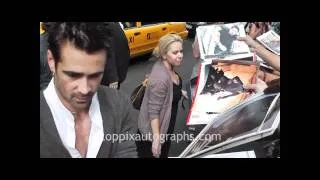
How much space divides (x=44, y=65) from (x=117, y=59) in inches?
31.8

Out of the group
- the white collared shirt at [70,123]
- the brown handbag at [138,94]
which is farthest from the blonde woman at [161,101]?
the white collared shirt at [70,123]

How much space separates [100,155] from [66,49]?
1252 mm

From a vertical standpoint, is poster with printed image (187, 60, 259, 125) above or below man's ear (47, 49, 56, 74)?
below

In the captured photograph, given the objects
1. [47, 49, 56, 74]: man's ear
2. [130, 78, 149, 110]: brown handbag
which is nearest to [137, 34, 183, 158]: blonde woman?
[130, 78, 149, 110]: brown handbag

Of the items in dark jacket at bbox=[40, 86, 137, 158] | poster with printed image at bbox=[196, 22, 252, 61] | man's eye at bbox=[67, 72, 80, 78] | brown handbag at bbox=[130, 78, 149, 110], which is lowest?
dark jacket at bbox=[40, 86, 137, 158]

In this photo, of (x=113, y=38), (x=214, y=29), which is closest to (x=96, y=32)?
(x=113, y=38)

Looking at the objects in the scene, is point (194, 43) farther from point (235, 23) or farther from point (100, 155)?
point (100, 155)

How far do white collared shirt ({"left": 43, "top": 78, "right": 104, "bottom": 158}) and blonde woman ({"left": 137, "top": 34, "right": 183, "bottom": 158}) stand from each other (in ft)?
1.56

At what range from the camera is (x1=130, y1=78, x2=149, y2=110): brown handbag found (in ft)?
17.4

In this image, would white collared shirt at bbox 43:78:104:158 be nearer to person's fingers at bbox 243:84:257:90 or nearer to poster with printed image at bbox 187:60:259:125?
poster with printed image at bbox 187:60:259:125

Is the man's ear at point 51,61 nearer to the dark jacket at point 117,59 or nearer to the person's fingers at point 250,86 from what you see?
the dark jacket at point 117,59

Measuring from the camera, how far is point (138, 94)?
531cm

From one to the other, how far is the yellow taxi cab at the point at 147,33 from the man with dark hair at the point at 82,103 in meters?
0.44

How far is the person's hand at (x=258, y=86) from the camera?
5.38m
